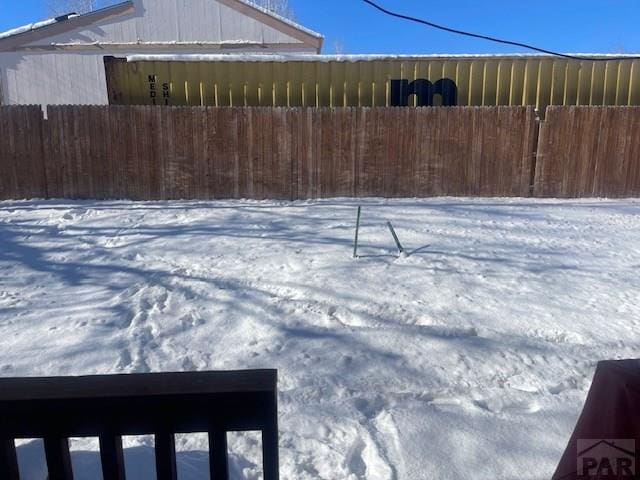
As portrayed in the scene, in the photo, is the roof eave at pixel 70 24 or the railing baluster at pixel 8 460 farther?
the roof eave at pixel 70 24

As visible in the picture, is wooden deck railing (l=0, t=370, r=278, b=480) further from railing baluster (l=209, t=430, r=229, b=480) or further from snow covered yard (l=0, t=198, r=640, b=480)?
snow covered yard (l=0, t=198, r=640, b=480)

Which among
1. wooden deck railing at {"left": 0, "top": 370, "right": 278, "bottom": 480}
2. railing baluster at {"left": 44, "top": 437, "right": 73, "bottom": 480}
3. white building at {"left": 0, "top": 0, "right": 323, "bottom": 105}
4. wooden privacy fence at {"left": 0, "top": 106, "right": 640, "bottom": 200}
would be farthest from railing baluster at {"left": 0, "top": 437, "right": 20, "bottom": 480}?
white building at {"left": 0, "top": 0, "right": 323, "bottom": 105}

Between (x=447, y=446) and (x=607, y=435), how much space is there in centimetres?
131

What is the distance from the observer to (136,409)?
1.58m

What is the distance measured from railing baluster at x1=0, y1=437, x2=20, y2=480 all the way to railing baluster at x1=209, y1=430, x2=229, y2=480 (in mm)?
609

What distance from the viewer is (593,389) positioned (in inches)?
66.0

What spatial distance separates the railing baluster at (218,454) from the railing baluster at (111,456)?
0.98ft

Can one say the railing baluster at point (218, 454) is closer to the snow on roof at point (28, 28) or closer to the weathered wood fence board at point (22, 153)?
the weathered wood fence board at point (22, 153)

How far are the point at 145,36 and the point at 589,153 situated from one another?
40.8 feet

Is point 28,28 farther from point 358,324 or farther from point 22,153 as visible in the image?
point 358,324

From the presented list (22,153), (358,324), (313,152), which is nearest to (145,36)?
(22,153)

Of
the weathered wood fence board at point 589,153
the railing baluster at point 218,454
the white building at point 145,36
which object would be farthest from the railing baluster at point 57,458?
the white building at point 145,36

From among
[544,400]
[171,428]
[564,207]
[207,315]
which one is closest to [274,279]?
[207,315]

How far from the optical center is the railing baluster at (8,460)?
5.35 ft
